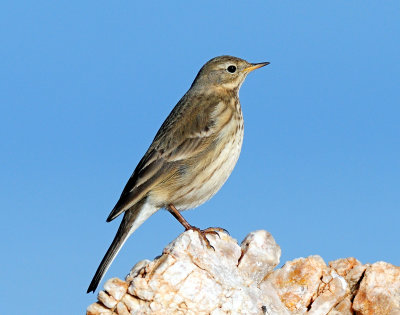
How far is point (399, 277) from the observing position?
345 inches

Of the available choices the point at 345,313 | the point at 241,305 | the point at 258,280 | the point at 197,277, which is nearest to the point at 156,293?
the point at 197,277

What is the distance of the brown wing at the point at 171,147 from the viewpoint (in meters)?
10.6

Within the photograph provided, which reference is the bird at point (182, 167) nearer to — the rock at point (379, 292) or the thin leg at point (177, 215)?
the thin leg at point (177, 215)

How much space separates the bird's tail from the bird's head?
2.95m

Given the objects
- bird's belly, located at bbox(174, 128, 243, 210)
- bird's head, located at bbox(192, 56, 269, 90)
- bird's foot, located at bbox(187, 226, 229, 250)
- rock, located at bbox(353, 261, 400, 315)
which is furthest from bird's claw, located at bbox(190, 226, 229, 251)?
bird's head, located at bbox(192, 56, 269, 90)

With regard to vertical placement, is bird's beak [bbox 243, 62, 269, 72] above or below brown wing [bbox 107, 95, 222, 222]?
above

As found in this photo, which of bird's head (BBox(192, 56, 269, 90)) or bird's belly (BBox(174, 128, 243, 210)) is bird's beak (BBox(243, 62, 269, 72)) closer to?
bird's head (BBox(192, 56, 269, 90))

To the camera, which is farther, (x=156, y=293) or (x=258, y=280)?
(x=258, y=280)

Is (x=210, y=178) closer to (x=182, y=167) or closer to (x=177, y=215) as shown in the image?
(x=182, y=167)

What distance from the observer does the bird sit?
10.6 meters

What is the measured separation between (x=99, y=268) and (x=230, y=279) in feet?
9.42

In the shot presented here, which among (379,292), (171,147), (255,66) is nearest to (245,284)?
(379,292)

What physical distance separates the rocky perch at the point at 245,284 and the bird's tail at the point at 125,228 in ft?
6.76

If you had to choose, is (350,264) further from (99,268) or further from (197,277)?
(99,268)
